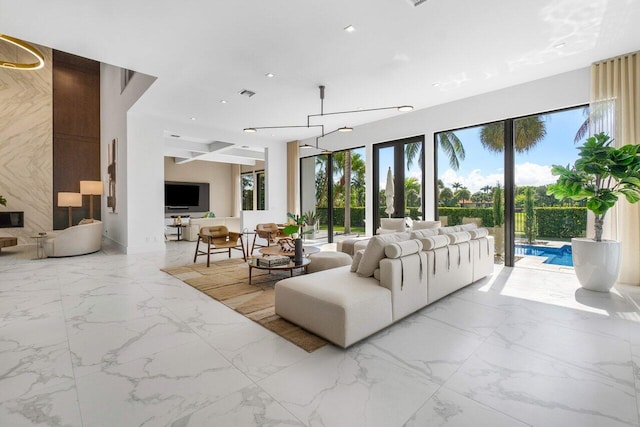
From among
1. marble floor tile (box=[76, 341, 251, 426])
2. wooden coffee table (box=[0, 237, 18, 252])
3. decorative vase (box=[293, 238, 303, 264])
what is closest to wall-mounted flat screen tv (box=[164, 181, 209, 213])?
wooden coffee table (box=[0, 237, 18, 252])

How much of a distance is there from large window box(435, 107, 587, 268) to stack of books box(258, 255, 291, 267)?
12.7 feet

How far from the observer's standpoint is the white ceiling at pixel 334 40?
3.04 m

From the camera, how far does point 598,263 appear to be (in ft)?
12.2

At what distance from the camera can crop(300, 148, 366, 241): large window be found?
8.16 metres

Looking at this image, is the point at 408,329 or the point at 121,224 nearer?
the point at 408,329

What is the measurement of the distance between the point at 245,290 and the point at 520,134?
17.0 feet

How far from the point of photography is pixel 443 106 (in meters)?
6.06

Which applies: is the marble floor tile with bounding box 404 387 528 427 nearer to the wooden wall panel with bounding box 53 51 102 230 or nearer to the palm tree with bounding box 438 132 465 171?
the palm tree with bounding box 438 132 465 171

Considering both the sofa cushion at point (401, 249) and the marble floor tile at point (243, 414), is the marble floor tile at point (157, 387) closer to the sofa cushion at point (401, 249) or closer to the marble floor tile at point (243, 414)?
the marble floor tile at point (243, 414)

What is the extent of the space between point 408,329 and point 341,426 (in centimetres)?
136

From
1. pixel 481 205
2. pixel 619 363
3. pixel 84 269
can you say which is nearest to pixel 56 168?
pixel 84 269

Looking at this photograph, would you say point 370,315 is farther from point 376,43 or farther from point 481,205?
point 481,205

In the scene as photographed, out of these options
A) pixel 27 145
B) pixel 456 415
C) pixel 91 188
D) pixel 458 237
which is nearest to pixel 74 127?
pixel 27 145

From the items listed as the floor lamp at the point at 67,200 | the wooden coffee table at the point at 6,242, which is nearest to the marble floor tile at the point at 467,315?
the wooden coffee table at the point at 6,242
